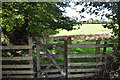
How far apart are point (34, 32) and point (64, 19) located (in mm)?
1298

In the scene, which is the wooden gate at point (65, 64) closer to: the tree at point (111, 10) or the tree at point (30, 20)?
the tree at point (111, 10)

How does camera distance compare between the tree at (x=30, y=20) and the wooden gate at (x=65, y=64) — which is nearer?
the tree at (x=30, y=20)

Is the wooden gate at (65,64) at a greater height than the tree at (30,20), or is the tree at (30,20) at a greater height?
the tree at (30,20)

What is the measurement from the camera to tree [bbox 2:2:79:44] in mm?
3588

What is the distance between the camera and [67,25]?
4543 millimetres

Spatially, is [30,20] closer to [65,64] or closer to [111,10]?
[65,64]

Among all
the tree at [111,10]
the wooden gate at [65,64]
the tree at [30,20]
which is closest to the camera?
the tree at [111,10]

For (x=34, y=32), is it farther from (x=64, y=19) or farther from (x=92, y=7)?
(x=92, y=7)

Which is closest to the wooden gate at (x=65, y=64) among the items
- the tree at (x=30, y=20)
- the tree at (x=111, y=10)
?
the tree at (x=111, y=10)

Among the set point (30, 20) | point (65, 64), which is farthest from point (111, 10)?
point (30, 20)

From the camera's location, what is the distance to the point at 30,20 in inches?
163

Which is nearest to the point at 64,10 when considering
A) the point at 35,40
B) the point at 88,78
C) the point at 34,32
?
the point at 34,32

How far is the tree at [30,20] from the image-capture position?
3.59 m

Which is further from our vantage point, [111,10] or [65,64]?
[65,64]
